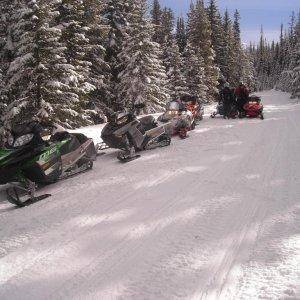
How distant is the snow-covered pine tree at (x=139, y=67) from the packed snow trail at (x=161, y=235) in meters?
17.5

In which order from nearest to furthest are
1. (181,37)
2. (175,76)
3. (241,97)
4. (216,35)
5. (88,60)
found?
(241,97) → (88,60) → (175,76) → (216,35) → (181,37)

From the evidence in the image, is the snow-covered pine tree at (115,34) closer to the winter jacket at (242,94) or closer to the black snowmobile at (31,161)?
the winter jacket at (242,94)

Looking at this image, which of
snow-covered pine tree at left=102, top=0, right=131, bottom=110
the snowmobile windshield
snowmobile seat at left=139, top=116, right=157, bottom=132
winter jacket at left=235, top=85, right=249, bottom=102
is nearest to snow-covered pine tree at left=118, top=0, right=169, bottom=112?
snow-covered pine tree at left=102, top=0, right=131, bottom=110

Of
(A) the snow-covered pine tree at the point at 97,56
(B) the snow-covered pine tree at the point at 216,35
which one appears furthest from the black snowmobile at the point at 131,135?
(B) the snow-covered pine tree at the point at 216,35

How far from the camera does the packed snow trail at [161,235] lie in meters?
3.95

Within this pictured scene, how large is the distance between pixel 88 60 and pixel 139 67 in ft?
10.7

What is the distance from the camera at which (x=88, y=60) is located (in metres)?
24.9

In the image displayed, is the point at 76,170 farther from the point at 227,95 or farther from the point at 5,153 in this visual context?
the point at 227,95

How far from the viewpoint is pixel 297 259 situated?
4.32 metres

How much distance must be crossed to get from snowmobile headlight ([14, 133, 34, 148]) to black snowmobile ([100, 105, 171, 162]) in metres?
2.64

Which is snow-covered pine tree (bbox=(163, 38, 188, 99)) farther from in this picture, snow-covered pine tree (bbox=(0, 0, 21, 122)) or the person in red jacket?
snow-covered pine tree (bbox=(0, 0, 21, 122))

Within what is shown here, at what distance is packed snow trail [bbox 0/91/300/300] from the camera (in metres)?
3.95

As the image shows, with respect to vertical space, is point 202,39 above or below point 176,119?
above

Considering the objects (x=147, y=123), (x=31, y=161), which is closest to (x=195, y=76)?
(x=147, y=123)
